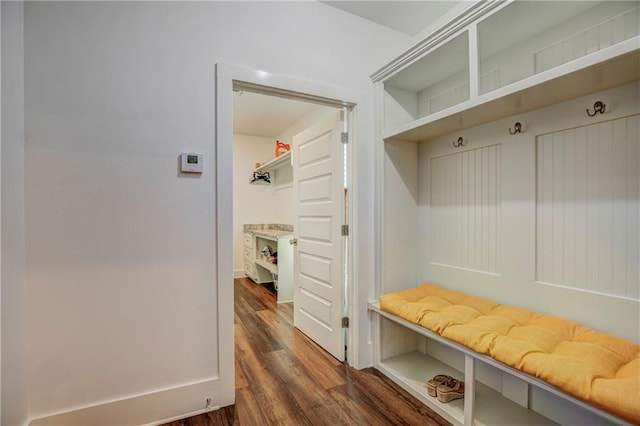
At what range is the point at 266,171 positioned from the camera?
5.74 metres

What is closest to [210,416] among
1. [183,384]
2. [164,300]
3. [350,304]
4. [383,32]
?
[183,384]

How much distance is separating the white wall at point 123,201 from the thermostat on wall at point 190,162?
0.04 m

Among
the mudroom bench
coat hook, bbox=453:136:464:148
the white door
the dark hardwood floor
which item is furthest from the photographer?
the white door

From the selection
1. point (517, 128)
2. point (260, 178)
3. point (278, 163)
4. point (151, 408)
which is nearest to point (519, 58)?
point (517, 128)

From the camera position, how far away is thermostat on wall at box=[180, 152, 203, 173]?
5.55ft

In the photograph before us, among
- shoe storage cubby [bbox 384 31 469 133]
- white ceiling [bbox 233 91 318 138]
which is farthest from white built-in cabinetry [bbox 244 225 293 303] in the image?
shoe storage cubby [bbox 384 31 469 133]

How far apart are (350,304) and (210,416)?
1.13m

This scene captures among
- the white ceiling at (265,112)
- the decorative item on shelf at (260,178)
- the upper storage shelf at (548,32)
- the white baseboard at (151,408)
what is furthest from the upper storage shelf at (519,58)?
the decorative item on shelf at (260,178)

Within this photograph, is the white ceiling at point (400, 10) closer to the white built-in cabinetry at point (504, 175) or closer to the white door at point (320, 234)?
the white built-in cabinetry at point (504, 175)

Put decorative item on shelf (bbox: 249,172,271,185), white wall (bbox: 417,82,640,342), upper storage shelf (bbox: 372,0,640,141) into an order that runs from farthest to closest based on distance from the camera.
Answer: decorative item on shelf (bbox: 249,172,271,185) < white wall (bbox: 417,82,640,342) < upper storage shelf (bbox: 372,0,640,141)

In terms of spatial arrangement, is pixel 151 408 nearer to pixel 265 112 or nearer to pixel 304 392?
pixel 304 392

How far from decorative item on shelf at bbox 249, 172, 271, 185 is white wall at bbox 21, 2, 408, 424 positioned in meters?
3.83

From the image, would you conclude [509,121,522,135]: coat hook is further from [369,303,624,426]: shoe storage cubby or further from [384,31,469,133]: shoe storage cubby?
[369,303,624,426]: shoe storage cubby

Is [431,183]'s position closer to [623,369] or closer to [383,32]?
[383,32]
